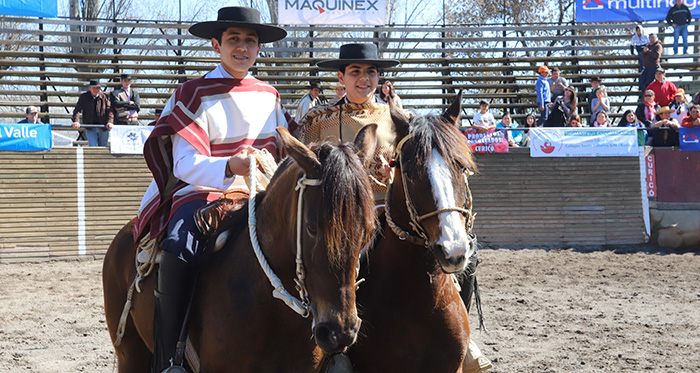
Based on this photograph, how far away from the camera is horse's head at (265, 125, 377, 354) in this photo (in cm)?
236

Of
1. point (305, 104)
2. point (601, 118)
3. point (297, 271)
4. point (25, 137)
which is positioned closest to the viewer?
point (297, 271)

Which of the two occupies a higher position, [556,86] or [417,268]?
[556,86]

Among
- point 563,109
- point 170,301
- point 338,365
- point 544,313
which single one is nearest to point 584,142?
point 563,109

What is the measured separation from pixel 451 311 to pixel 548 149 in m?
9.85

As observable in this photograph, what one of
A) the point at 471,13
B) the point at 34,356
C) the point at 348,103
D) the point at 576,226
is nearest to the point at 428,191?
the point at 348,103

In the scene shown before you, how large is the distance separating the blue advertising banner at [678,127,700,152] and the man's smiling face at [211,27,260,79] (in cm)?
1097

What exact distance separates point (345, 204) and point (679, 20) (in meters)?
20.3

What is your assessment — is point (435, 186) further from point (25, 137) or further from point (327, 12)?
point (327, 12)

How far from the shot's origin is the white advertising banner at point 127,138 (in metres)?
12.2

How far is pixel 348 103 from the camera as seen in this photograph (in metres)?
4.35

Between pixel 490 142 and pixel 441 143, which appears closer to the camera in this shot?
pixel 441 143

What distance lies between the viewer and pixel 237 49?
3598mm

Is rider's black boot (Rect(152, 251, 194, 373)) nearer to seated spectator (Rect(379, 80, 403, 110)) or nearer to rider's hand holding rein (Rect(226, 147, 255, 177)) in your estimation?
rider's hand holding rein (Rect(226, 147, 255, 177))

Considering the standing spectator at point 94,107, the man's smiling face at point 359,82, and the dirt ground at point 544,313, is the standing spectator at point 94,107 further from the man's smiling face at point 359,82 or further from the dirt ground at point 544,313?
the man's smiling face at point 359,82
